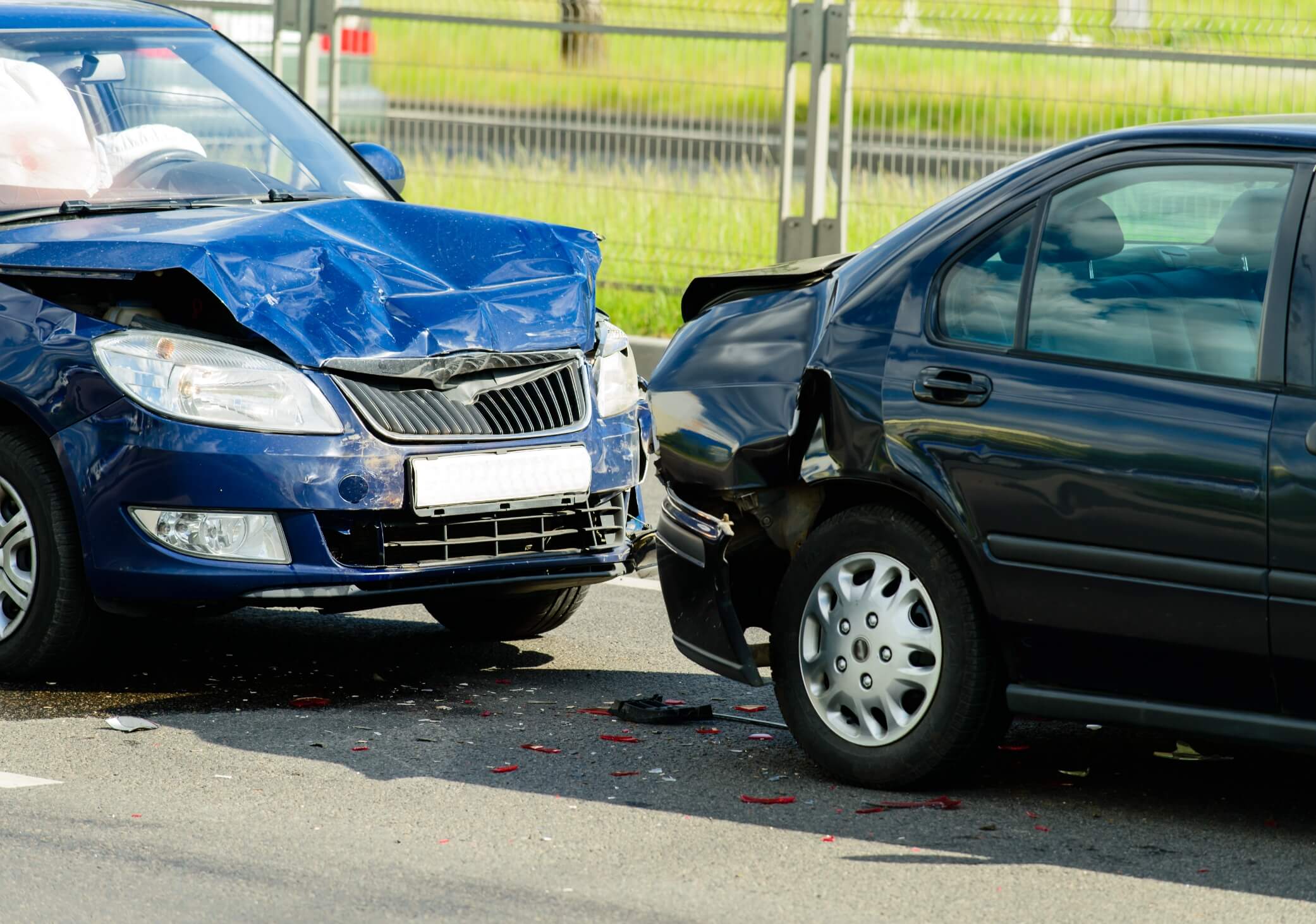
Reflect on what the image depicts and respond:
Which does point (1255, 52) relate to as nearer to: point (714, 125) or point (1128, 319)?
point (714, 125)

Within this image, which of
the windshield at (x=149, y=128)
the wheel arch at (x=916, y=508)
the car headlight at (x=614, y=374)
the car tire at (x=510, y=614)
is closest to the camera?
the wheel arch at (x=916, y=508)

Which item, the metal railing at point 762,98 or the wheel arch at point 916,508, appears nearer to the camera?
the wheel arch at point 916,508

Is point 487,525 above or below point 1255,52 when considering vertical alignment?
below

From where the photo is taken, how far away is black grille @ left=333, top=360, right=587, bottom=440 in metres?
5.67

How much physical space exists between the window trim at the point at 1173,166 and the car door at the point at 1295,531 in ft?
0.18

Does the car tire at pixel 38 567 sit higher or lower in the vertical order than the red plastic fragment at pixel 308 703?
higher

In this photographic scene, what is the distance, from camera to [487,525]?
19.2ft

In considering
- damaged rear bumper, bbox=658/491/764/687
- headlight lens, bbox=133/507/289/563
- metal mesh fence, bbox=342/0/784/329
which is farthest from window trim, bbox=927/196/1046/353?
metal mesh fence, bbox=342/0/784/329

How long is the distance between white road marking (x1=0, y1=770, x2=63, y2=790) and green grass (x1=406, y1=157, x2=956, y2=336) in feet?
23.8

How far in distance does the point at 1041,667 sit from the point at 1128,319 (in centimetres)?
80

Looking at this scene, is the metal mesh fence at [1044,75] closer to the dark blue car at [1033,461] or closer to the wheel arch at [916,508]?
the dark blue car at [1033,461]

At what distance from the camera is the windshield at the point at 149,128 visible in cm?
650

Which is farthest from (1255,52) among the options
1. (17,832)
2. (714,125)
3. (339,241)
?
(17,832)

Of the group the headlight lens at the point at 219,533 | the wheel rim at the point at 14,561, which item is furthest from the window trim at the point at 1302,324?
the wheel rim at the point at 14,561
